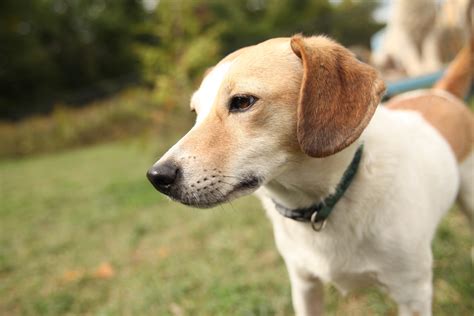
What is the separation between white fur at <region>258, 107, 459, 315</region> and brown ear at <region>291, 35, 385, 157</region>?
6.8 inches

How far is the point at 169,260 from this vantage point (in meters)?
3.73

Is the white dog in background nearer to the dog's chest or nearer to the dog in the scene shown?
the dog

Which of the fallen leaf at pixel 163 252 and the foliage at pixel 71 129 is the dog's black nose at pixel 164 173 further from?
the foliage at pixel 71 129

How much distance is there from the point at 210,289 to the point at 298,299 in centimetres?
103

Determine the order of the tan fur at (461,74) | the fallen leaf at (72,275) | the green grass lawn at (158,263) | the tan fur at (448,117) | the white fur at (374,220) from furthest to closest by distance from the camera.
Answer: the fallen leaf at (72,275)
the tan fur at (461,74)
the green grass lawn at (158,263)
the tan fur at (448,117)
the white fur at (374,220)

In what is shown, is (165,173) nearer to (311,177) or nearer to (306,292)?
(311,177)

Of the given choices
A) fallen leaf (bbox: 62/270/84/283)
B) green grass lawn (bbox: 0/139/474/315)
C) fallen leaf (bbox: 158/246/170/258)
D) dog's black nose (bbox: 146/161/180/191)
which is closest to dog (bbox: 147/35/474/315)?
dog's black nose (bbox: 146/161/180/191)

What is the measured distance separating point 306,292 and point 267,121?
982 millimetres

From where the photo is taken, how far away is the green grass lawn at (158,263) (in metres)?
2.72

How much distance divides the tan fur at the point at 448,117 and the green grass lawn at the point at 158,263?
2.68 feet

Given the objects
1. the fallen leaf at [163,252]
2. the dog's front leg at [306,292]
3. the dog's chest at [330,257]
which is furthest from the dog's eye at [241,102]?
the fallen leaf at [163,252]

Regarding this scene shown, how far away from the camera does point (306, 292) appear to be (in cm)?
215

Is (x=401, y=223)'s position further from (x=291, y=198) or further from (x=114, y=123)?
(x=114, y=123)

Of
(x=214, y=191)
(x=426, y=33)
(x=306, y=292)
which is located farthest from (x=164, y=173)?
(x=426, y=33)
